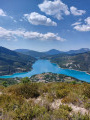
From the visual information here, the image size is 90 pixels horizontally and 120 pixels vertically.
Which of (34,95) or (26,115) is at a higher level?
(26,115)

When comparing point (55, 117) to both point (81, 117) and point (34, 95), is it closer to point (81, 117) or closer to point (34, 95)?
point (81, 117)

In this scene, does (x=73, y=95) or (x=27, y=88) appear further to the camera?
(x=27, y=88)

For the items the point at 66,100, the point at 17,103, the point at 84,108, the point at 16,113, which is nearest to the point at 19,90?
the point at 17,103

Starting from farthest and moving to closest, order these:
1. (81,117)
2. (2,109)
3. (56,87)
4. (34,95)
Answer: (56,87) < (34,95) < (2,109) < (81,117)

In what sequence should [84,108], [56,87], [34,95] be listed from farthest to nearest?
[56,87] → [34,95] → [84,108]

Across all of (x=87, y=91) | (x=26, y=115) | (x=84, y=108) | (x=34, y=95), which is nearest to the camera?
(x=26, y=115)

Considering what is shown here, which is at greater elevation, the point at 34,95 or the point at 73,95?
the point at 73,95

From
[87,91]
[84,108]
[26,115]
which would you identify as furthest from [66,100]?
[26,115]

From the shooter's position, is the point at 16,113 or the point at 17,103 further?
the point at 17,103

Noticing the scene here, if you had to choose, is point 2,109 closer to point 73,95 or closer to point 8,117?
point 8,117
